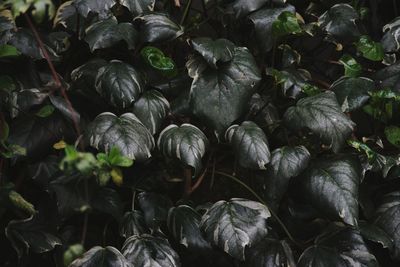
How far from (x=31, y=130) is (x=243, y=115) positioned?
514 millimetres

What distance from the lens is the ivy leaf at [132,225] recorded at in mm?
1333

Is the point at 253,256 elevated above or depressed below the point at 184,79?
below

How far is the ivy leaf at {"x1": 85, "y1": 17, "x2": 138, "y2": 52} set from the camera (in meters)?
1.38

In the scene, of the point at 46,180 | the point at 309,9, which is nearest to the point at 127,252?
the point at 46,180

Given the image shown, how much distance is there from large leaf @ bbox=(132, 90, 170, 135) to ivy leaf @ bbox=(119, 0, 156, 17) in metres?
0.21

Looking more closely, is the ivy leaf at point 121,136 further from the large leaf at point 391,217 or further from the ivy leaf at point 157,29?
the large leaf at point 391,217

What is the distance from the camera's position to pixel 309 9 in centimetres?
173

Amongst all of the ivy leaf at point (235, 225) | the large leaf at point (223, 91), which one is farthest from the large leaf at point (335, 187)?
the large leaf at point (223, 91)

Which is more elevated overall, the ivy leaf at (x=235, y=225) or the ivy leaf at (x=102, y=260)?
the ivy leaf at (x=235, y=225)

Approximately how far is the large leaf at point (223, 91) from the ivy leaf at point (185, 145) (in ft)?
0.18

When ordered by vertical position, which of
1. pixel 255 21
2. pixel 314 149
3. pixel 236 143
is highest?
pixel 255 21

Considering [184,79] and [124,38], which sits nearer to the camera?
[124,38]

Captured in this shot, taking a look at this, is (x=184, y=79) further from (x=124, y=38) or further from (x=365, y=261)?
(x=365, y=261)

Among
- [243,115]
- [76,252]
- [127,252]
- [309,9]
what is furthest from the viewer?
[309,9]
